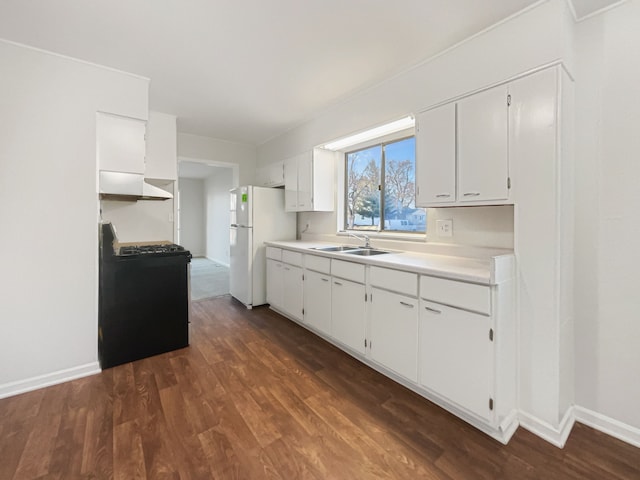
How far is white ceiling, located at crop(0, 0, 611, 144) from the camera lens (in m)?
1.76

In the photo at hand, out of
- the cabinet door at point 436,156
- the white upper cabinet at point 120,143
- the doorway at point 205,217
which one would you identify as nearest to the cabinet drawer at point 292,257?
the cabinet door at point 436,156

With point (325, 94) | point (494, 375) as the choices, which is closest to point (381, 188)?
point (325, 94)

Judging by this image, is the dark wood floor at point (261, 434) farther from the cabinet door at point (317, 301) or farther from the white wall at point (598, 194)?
the cabinet door at point (317, 301)

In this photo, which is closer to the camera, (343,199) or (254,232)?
(343,199)

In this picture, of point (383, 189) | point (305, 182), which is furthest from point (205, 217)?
point (383, 189)

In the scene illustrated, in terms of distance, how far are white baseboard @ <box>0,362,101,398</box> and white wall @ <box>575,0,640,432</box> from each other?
3.61 meters

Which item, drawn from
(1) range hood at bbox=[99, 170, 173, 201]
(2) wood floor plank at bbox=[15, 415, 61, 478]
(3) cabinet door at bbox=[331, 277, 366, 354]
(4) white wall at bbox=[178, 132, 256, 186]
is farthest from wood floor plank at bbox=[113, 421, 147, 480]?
(4) white wall at bbox=[178, 132, 256, 186]

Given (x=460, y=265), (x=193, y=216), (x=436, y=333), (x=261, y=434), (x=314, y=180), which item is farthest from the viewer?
(x=193, y=216)

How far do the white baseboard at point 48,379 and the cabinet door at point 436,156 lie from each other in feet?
9.87

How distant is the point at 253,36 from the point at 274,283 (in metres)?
2.66

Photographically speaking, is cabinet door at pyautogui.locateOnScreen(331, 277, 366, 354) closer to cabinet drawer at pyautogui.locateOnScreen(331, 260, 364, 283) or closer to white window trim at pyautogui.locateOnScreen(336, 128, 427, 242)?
cabinet drawer at pyautogui.locateOnScreen(331, 260, 364, 283)

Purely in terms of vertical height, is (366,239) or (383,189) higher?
(383,189)

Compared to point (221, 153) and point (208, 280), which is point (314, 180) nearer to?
point (221, 153)

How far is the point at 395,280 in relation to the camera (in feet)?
6.86
